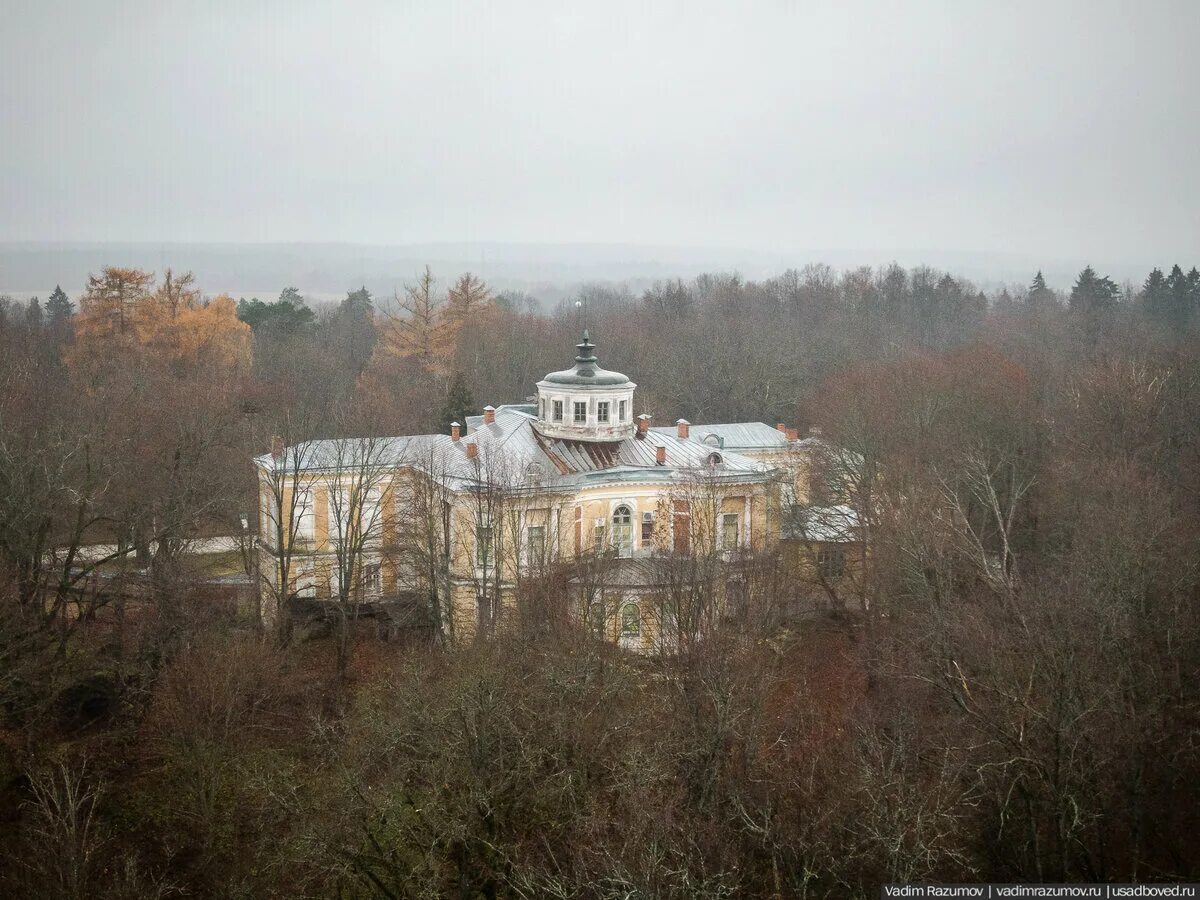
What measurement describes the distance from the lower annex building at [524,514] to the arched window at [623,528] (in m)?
0.03

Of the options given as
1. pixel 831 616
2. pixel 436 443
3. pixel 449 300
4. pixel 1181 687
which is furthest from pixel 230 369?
pixel 1181 687

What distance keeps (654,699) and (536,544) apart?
25.6ft

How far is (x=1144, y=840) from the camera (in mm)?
15281

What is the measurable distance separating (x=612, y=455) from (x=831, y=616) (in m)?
6.19

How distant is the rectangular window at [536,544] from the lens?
23330 millimetres

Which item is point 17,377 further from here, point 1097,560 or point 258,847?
point 1097,560

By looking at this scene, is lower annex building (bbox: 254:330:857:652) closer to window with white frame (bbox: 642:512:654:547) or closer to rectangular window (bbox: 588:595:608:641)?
window with white frame (bbox: 642:512:654:547)

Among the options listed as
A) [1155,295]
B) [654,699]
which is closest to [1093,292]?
[1155,295]

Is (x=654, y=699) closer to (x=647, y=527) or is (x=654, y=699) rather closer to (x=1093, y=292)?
(x=647, y=527)

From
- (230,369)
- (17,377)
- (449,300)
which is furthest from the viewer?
(449,300)

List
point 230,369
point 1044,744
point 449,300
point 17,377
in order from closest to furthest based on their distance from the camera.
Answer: point 1044,744 → point 17,377 → point 230,369 → point 449,300

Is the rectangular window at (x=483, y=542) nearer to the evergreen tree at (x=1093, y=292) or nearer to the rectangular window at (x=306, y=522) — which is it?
the rectangular window at (x=306, y=522)

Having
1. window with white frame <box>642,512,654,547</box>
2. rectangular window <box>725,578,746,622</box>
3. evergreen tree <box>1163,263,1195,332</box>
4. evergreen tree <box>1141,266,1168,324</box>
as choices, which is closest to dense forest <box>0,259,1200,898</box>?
rectangular window <box>725,578,746,622</box>

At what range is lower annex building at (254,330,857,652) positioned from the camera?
23703 mm
